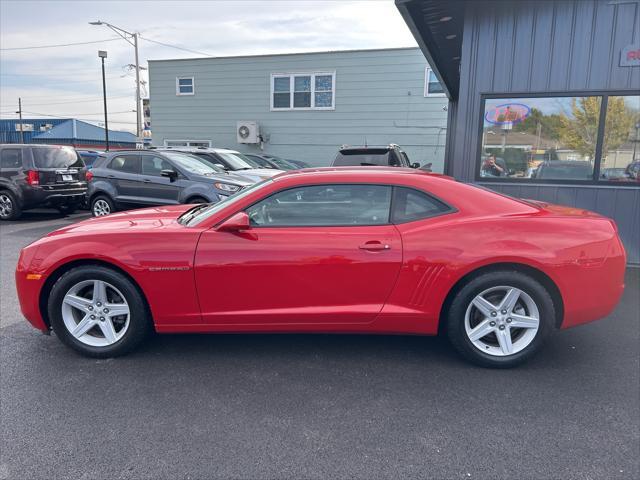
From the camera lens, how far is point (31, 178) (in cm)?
1038

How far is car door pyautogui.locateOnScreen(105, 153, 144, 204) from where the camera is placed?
9.36 metres

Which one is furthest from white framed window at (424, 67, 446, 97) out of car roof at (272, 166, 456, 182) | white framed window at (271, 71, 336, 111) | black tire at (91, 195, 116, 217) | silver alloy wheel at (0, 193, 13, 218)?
car roof at (272, 166, 456, 182)

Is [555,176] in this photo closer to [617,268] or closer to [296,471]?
[617,268]

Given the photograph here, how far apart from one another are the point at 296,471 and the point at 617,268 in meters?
2.66

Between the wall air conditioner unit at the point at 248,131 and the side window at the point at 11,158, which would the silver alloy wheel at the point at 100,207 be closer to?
the side window at the point at 11,158

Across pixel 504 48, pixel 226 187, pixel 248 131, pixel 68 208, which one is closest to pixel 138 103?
pixel 248 131

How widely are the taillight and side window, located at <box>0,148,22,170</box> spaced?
0.32 metres

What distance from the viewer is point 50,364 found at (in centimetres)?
343

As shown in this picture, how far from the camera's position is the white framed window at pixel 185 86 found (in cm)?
1809

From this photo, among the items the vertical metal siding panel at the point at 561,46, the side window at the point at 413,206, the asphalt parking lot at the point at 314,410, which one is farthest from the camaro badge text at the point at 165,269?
the vertical metal siding panel at the point at 561,46

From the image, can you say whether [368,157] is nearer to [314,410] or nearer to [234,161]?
[234,161]

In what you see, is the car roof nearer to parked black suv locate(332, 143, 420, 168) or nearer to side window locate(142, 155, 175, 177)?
parked black suv locate(332, 143, 420, 168)

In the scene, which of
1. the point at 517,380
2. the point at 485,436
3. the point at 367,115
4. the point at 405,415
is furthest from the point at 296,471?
the point at 367,115

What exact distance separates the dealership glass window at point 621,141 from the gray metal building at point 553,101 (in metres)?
0.01
